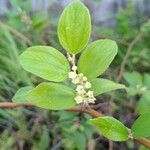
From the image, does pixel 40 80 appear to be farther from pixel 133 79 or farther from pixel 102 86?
pixel 102 86

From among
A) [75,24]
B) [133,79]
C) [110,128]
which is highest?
[133,79]

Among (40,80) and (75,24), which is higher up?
(40,80)

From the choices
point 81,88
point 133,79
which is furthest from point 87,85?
point 133,79

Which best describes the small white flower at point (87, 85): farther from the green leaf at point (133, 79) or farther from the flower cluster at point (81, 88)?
the green leaf at point (133, 79)

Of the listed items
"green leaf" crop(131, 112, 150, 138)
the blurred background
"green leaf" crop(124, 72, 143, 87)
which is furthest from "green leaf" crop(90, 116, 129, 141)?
"green leaf" crop(124, 72, 143, 87)

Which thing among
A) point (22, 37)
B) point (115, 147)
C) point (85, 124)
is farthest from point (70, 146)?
point (22, 37)
